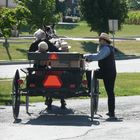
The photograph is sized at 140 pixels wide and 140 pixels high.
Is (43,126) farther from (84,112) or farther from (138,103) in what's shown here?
(138,103)

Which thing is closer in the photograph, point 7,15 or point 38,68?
point 38,68

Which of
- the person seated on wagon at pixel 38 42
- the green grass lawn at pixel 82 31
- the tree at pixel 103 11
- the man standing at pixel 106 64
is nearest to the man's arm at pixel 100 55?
the man standing at pixel 106 64

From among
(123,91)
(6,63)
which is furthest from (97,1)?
(123,91)

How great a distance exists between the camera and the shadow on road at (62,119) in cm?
1198

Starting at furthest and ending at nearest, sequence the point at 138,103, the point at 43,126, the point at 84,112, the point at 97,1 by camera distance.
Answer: the point at 97,1 < the point at 138,103 < the point at 84,112 < the point at 43,126

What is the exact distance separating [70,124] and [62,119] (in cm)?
82

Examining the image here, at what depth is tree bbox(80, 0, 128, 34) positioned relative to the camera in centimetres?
5434

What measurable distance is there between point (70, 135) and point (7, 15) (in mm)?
9033

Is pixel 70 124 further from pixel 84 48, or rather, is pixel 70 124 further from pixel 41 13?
pixel 84 48

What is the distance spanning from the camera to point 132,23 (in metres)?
92.9

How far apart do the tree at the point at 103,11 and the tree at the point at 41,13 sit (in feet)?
14.7

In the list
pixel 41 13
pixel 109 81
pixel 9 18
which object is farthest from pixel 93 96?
pixel 41 13

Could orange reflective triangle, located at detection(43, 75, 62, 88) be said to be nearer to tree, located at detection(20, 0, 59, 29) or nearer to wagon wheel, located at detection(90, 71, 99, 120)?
wagon wheel, located at detection(90, 71, 99, 120)

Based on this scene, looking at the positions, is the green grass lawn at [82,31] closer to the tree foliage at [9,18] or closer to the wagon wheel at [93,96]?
the tree foliage at [9,18]
